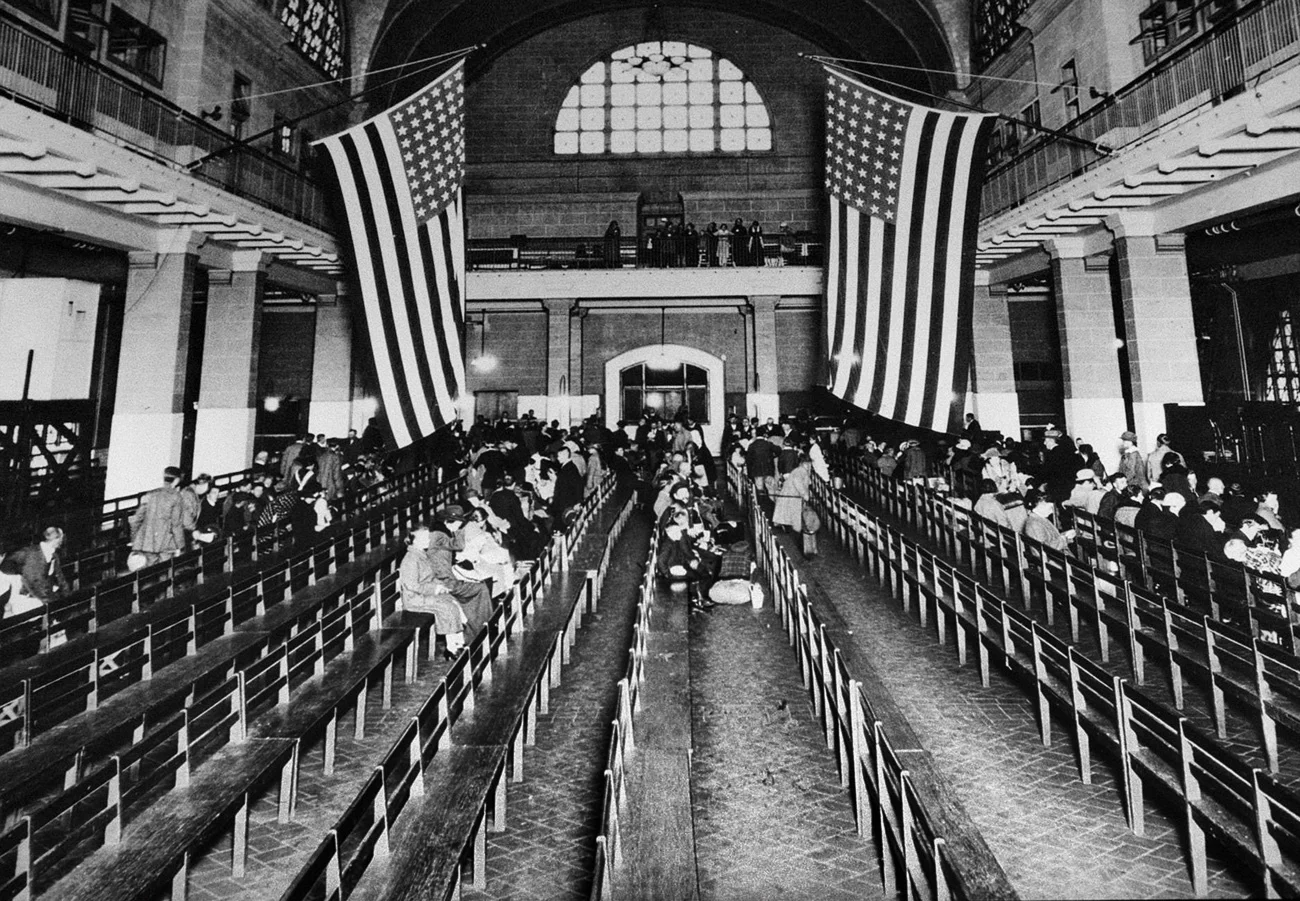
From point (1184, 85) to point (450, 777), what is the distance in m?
13.2

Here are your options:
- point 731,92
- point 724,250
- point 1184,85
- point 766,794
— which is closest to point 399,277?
point 766,794

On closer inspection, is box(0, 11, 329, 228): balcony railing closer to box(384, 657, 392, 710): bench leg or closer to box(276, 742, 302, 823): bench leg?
box(384, 657, 392, 710): bench leg

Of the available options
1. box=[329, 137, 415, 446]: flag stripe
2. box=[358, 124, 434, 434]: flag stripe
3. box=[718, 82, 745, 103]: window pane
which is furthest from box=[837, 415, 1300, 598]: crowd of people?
box=[718, 82, 745, 103]: window pane

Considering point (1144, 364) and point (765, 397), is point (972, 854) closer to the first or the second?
point (1144, 364)

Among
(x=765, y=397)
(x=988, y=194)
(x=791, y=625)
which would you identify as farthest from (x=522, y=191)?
(x=791, y=625)

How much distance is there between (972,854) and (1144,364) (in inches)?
490

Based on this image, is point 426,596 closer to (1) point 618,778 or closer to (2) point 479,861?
(2) point 479,861

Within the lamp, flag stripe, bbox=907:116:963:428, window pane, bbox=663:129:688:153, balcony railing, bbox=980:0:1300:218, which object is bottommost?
flag stripe, bbox=907:116:963:428

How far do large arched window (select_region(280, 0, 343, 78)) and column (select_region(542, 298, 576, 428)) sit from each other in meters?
8.27

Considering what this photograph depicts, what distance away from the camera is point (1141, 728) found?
402 centimetres

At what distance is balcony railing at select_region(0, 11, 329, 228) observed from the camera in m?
9.47

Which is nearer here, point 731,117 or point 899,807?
point 899,807

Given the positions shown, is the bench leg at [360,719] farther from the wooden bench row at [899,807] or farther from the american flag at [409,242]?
the wooden bench row at [899,807]

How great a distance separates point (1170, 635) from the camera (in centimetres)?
531
